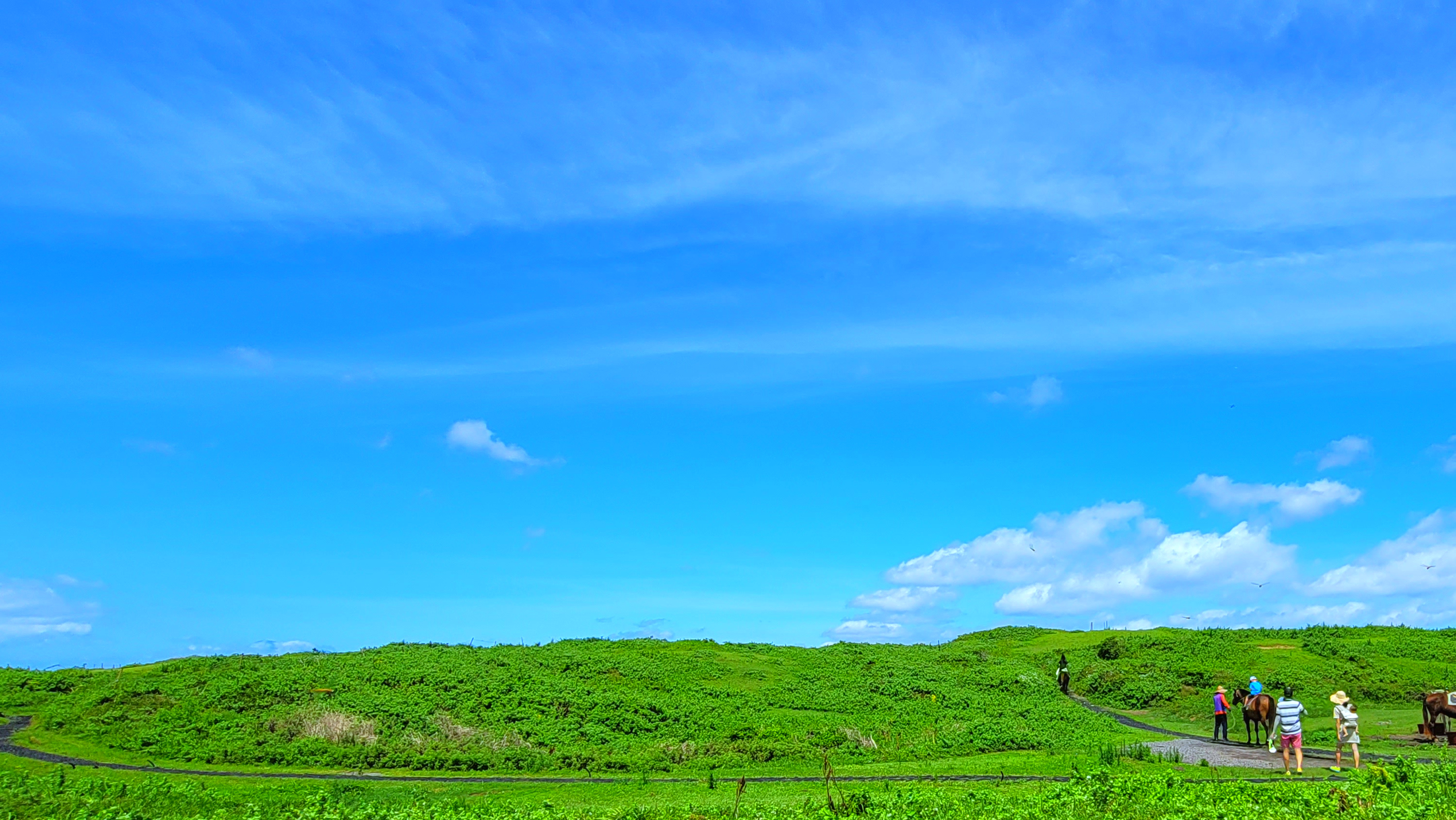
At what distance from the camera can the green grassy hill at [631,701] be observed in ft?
118

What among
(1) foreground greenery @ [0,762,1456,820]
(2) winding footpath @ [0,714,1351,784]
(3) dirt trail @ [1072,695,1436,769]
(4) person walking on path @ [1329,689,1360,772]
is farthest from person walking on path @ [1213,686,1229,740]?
(1) foreground greenery @ [0,762,1456,820]

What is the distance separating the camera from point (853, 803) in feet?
68.5

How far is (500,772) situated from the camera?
110ft

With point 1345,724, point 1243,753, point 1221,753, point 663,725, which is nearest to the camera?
point 1345,724

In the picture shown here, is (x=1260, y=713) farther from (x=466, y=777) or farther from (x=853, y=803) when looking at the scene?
(x=466, y=777)

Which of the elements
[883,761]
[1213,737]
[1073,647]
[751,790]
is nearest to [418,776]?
[751,790]

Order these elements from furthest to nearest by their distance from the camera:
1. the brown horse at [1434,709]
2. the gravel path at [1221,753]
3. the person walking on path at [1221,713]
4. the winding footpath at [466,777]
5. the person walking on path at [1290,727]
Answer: the person walking on path at [1221,713], the brown horse at [1434,709], the gravel path at [1221,753], the winding footpath at [466,777], the person walking on path at [1290,727]

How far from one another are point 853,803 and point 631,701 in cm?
2369

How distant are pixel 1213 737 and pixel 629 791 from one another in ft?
84.3

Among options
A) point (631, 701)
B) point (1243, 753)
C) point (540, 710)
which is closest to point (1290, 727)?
point (1243, 753)

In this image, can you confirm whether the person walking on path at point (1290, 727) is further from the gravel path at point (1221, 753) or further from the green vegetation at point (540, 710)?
the green vegetation at point (540, 710)

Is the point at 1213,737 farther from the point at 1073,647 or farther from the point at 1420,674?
the point at 1073,647

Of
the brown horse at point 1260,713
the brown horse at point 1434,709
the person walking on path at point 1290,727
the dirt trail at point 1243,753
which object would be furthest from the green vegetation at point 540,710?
the brown horse at point 1434,709

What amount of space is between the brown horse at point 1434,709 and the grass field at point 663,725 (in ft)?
4.56
